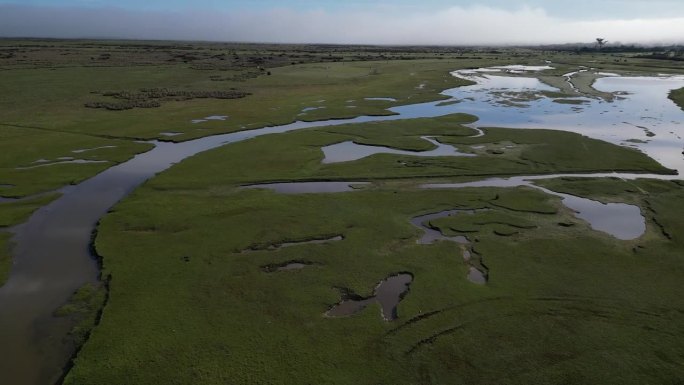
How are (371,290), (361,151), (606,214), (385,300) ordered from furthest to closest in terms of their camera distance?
(361,151) → (606,214) → (371,290) → (385,300)

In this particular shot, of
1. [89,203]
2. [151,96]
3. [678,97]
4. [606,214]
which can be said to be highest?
[678,97]

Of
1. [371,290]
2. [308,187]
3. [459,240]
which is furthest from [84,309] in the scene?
[459,240]

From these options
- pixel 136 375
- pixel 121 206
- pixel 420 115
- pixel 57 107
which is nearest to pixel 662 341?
pixel 136 375

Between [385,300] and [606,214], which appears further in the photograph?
[606,214]

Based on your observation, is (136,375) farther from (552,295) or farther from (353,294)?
(552,295)

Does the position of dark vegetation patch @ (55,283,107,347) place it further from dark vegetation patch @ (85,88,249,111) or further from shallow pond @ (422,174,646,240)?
dark vegetation patch @ (85,88,249,111)

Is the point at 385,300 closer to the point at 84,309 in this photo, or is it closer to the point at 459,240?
the point at 459,240

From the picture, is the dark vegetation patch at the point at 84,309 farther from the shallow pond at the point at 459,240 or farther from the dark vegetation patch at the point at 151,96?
the dark vegetation patch at the point at 151,96

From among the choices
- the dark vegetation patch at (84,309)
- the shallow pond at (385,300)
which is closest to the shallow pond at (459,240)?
the shallow pond at (385,300)

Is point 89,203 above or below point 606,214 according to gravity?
below

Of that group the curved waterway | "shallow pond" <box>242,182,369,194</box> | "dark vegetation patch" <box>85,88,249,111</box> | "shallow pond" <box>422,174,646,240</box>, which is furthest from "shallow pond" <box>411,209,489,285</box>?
"dark vegetation patch" <box>85,88,249,111</box>
